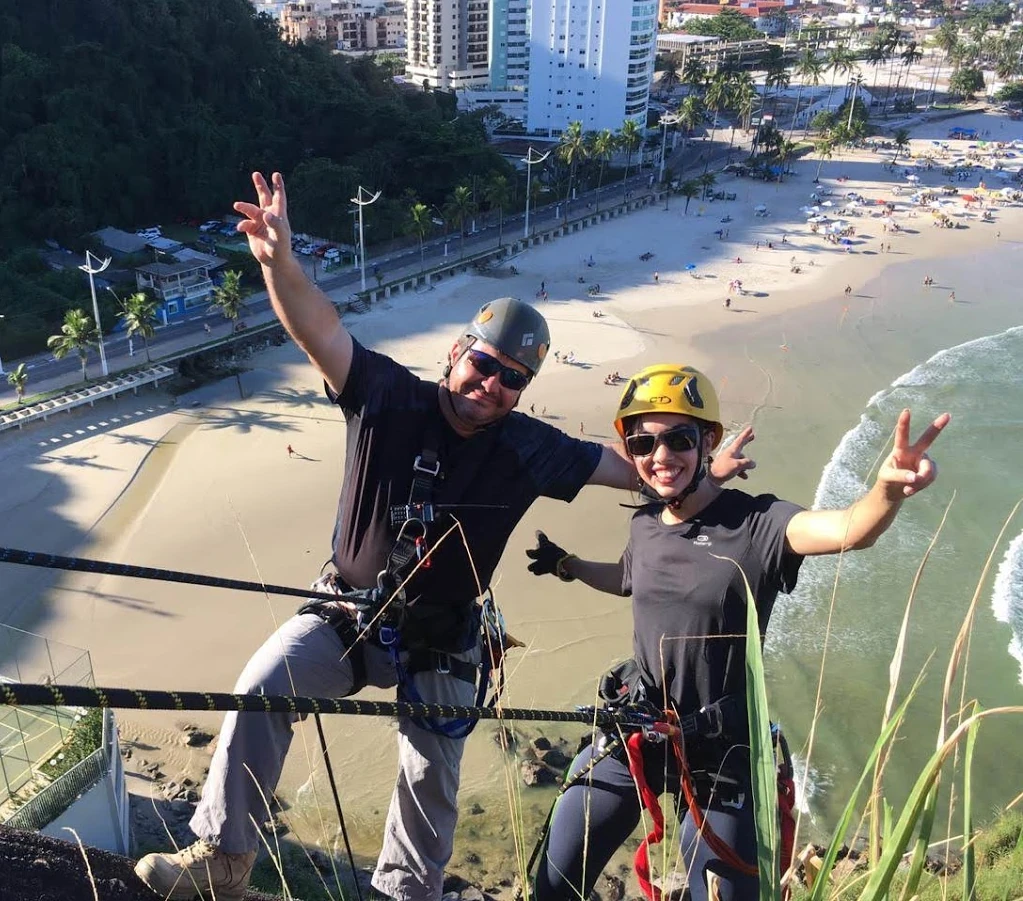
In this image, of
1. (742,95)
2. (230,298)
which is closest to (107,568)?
(230,298)

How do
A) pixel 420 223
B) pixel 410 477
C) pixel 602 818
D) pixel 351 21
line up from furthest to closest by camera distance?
pixel 351 21, pixel 420 223, pixel 602 818, pixel 410 477

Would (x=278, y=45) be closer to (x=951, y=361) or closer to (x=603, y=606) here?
(x=951, y=361)

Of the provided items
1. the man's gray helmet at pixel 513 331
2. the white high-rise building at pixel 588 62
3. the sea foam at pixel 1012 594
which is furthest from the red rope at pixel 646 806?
the white high-rise building at pixel 588 62

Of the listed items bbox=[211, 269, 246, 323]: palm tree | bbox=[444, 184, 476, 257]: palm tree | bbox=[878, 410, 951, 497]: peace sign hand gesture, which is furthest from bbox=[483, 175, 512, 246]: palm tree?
bbox=[878, 410, 951, 497]: peace sign hand gesture

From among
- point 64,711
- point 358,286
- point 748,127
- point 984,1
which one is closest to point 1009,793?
point 64,711

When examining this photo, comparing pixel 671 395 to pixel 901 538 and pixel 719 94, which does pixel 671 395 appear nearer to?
pixel 901 538

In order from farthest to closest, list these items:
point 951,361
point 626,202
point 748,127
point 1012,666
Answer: point 748,127, point 626,202, point 951,361, point 1012,666
